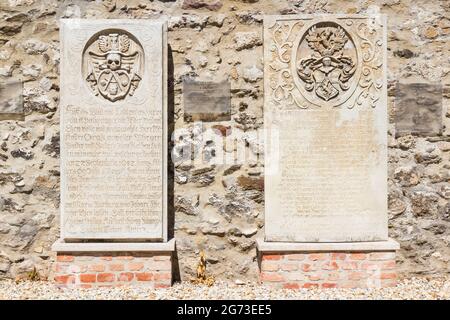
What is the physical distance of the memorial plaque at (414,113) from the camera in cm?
375

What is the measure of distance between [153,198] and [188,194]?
0.38m

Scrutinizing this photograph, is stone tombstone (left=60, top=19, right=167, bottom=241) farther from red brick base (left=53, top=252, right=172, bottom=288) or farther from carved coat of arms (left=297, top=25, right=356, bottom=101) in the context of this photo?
carved coat of arms (left=297, top=25, right=356, bottom=101)

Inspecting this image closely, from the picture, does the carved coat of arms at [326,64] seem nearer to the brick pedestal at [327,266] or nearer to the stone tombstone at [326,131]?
the stone tombstone at [326,131]

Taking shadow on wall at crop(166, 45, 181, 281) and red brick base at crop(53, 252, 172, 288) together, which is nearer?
red brick base at crop(53, 252, 172, 288)

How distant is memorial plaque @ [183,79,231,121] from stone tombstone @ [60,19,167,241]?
30 cm

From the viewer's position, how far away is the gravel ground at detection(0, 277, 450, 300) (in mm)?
3322

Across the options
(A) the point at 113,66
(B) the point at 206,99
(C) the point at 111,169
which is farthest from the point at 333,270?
(A) the point at 113,66

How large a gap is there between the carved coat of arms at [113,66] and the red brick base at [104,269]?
126cm

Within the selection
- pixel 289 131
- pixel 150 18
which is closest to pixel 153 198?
pixel 289 131

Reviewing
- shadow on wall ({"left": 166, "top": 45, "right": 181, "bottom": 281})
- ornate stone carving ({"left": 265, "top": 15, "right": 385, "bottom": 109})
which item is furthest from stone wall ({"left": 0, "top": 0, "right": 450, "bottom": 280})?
ornate stone carving ({"left": 265, "top": 15, "right": 385, "bottom": 109})

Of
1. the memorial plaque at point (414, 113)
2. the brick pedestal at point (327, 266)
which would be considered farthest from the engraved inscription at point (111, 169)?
the memorial plaque at point (414, 113)

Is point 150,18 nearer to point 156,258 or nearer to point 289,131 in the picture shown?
point 289,131

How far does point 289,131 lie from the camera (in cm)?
356

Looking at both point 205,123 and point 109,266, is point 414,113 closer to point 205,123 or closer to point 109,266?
point 205,123
